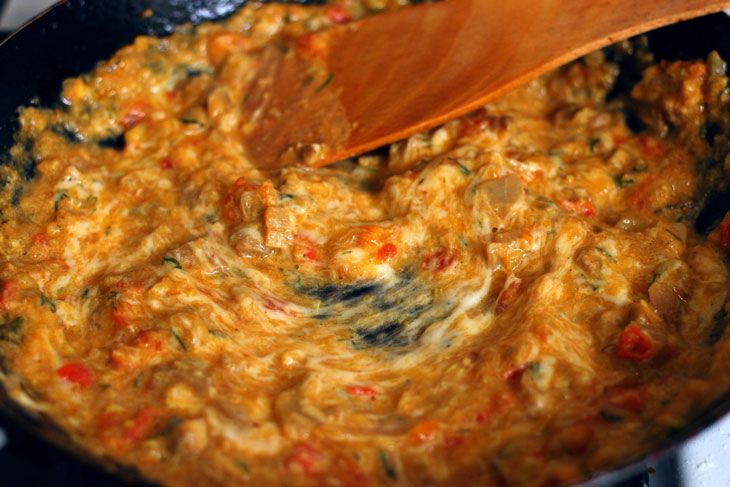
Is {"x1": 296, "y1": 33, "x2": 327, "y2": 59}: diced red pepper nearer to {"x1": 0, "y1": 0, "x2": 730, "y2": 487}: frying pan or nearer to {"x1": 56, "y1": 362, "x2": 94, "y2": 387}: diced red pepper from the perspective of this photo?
{"x1": 0, "y1": 0, "x2": 730, "y2": 487}: frying pan

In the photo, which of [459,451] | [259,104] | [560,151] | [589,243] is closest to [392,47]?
[259,104]

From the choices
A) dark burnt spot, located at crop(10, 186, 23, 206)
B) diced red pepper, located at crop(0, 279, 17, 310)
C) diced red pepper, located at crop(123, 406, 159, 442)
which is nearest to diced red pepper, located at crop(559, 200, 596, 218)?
diced red pepper, located at crop(123, 406, 159, 442)

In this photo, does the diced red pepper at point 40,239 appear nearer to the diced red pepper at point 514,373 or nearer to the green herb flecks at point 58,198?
the green herb flecks at point 58,198

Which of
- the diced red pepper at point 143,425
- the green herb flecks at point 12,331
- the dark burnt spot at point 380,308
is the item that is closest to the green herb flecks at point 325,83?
the dark burnt spot at point 380,308

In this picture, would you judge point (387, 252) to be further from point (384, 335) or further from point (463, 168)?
point (463, 168)

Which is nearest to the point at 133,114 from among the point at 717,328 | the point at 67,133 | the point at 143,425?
the point at 67,133

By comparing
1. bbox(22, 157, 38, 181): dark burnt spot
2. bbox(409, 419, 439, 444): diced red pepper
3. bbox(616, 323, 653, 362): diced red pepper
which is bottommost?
bbox(616, 323, 653, 362): diced red pepper

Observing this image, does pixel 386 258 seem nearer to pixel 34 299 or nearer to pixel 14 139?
pixel 34 299
